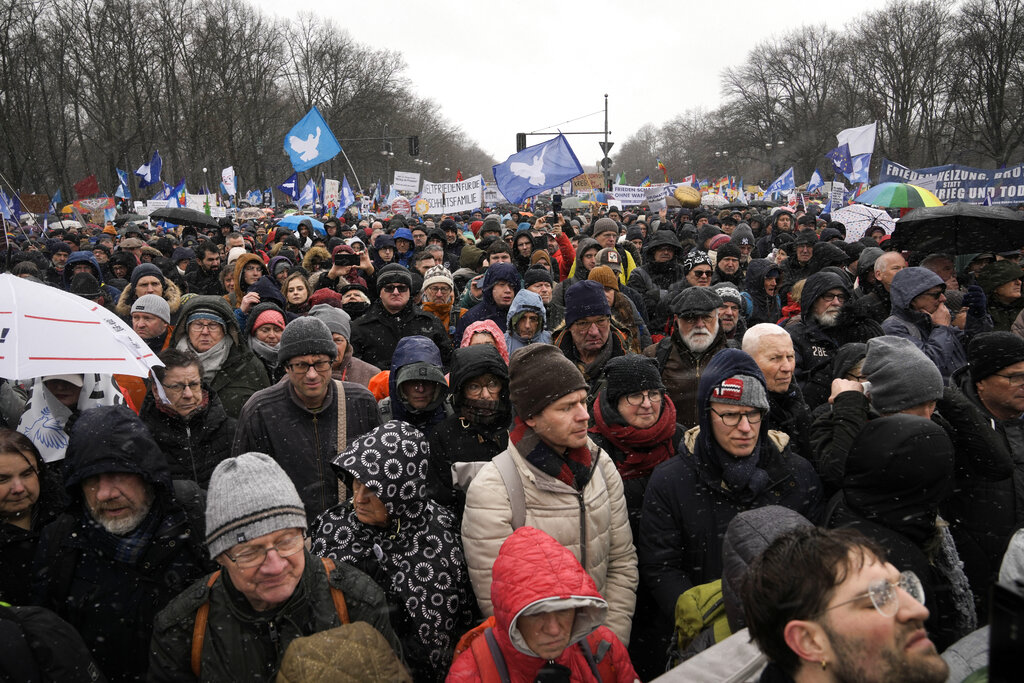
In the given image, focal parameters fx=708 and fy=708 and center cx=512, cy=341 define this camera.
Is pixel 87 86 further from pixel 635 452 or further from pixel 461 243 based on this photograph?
pixel 635 452

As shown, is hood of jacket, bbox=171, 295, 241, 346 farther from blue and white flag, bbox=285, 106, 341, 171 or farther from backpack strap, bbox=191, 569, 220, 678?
blue and white flag, bbox=285, 106, 341, 171

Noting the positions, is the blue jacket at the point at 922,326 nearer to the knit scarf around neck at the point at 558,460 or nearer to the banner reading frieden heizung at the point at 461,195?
the knit scarf around neck at the point at 558,460

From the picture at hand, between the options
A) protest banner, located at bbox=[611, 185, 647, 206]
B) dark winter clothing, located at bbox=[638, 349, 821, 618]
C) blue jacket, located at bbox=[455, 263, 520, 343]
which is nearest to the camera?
dark winter clothing, located at bbox=[638, 349, 821, 618]

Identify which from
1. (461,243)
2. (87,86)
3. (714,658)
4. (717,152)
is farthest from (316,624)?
(717,152)

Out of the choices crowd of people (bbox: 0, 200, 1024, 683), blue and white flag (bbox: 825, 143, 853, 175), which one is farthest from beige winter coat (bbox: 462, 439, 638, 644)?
blue and white flag (bbox: 825, 143, 853, 175)

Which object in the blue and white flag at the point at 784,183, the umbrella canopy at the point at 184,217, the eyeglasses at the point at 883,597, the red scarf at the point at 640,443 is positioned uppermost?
the blue and white flag at the point at 784,183

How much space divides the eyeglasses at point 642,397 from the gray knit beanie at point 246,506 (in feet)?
5.16

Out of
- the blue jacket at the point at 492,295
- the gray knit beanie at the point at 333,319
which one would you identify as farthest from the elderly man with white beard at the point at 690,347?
the gray knit beanie at the point at 333,319

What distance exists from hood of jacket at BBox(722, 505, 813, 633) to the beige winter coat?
70cm

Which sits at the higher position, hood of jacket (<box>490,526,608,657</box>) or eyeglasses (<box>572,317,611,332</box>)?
eyeglasses (<box>572,317,611,332</box>)

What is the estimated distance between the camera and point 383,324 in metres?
5.54

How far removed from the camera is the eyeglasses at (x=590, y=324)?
4449mm

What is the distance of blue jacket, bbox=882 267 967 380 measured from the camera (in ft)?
15.6

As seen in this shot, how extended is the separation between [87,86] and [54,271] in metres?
37.1
